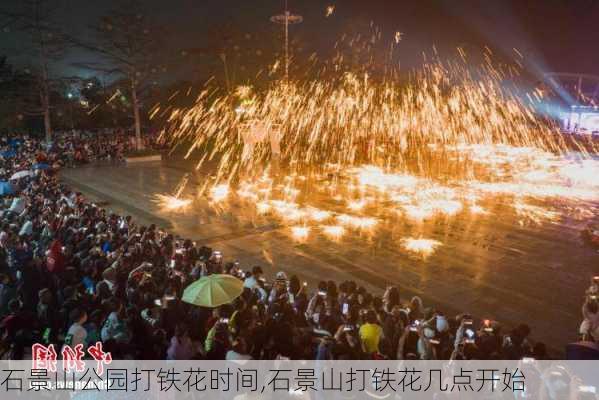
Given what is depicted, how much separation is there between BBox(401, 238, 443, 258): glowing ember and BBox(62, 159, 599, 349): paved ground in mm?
216

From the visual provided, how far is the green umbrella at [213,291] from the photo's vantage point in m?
6.52

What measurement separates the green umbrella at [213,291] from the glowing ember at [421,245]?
6.36 m

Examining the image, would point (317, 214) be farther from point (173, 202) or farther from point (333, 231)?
point (173, 202)

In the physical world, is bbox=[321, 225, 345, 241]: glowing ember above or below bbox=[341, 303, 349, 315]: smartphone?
below

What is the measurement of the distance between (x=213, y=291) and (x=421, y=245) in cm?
739

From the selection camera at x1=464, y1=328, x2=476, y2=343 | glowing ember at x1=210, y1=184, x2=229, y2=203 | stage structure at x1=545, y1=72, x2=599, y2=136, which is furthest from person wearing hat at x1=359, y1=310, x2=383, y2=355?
stage structure at x1=545, y1=72, x2=599, y2=136

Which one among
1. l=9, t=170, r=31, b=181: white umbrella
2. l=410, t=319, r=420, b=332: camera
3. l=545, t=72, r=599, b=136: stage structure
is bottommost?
l=410, t=319, r=420, b=332: camera

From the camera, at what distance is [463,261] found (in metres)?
11.6

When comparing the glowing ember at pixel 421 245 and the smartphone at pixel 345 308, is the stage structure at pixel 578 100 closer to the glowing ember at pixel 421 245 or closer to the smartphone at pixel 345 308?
the glowing ember at pixel 421 245

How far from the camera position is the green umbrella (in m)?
6.52

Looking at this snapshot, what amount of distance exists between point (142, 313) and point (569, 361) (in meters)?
5.01

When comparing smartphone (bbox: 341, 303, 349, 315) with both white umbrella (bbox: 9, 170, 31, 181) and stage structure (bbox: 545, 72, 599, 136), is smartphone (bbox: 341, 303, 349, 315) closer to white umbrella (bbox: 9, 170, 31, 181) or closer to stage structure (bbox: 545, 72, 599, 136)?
white umbrella (bbox: 9, 170, 31, 181)

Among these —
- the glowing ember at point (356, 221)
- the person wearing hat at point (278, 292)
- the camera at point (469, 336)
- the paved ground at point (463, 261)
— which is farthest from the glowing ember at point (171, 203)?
the camera at point (469, 336)

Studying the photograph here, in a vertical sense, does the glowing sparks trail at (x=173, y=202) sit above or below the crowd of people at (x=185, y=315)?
above
